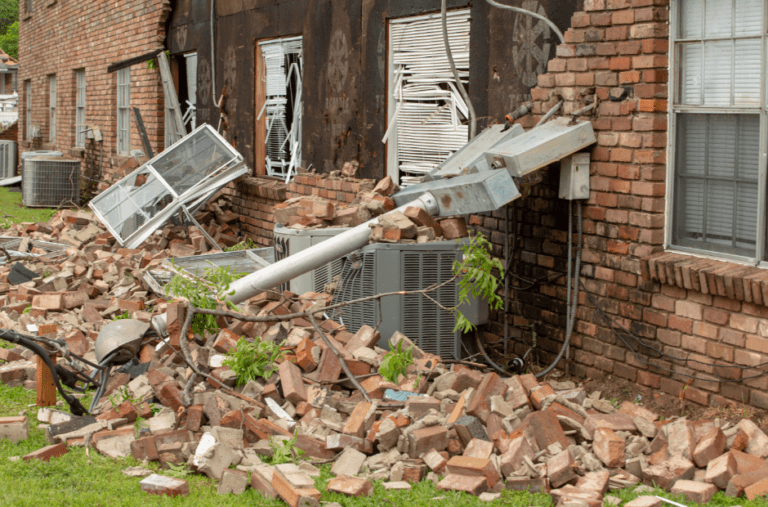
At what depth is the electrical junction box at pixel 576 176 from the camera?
17.2ft

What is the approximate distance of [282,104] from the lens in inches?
392

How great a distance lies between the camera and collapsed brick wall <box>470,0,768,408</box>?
4527 mm

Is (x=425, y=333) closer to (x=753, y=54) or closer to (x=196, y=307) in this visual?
(x=196, y=307)

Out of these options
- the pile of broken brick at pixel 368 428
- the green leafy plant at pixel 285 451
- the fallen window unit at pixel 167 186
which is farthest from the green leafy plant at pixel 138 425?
the fallen window unit at pixel 167 186

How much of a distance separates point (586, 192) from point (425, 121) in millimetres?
2331

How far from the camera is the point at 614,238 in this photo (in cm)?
519

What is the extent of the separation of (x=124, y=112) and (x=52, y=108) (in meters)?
6.28

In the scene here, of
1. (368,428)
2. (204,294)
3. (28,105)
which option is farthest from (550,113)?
(28,105)

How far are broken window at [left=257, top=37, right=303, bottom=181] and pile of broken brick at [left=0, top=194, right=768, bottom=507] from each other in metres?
4.32

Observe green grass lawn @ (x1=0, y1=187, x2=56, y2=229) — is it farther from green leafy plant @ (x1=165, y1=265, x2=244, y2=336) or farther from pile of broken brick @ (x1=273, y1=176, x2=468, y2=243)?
green leafy plant @ (x1=165, y1=265, x2=244, y2=336)

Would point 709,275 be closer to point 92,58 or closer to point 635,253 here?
point 635,253

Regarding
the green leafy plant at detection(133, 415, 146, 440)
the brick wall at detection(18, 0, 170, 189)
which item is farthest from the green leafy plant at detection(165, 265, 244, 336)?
the brick wall at detection(18, 0, 170, 189)

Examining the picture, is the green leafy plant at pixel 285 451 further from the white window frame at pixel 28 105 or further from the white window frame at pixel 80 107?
the white window frame at pixel 28 105

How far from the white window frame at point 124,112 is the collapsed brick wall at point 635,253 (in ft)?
35.2
